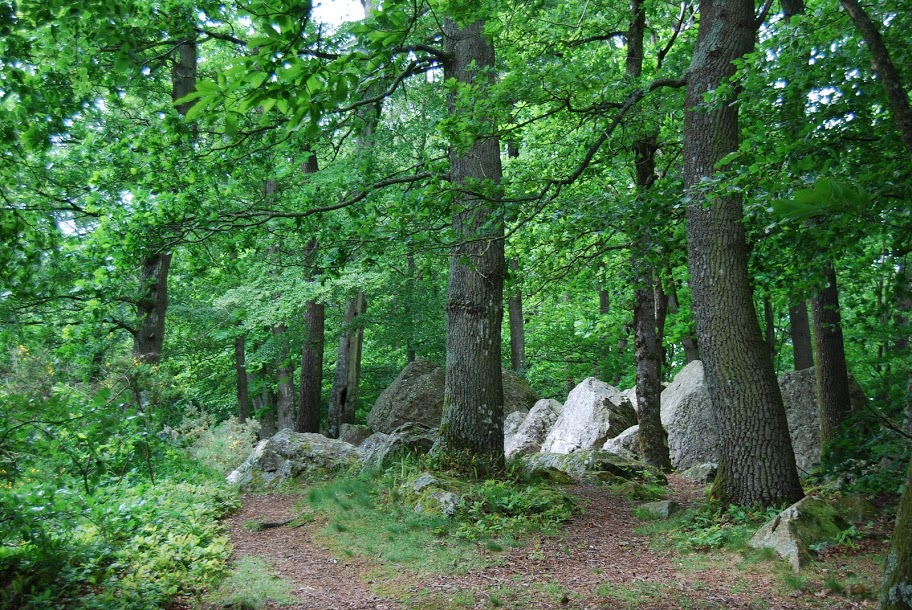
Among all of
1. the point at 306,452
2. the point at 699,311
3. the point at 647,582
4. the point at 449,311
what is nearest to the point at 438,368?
the point at 306,452

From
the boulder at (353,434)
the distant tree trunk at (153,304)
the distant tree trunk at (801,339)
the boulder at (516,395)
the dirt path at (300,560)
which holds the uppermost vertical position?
the distant tree trunk at (153,304)

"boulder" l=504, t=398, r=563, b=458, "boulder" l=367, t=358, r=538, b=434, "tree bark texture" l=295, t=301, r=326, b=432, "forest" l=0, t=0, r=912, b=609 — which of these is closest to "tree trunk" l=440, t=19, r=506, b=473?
"forest" l=0, t=0, r=912, b=609

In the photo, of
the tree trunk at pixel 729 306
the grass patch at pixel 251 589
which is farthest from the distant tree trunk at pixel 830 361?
the grass patch at pixel 251 589

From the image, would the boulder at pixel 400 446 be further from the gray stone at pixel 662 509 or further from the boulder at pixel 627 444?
the boulder at pixel 627 444

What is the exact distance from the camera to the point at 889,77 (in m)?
3.21

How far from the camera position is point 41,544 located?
445 centimetres

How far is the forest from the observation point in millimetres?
4055

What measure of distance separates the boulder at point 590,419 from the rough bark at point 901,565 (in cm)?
936

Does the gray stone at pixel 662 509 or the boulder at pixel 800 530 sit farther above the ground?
the boulder at pixel 800 530

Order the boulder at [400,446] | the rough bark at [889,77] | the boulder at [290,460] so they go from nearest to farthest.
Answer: the rough bark at [889,77], the boulder at [400,446], the boulder at [290,460]

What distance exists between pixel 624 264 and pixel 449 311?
→ 272 centimetres

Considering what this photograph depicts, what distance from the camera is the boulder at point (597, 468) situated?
9211mm

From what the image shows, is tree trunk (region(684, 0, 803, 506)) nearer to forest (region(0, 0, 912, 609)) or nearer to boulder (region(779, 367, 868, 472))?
forest (region(0, 0, 912, 609))

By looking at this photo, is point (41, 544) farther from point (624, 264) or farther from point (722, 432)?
point (624, 264)
